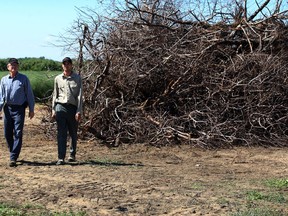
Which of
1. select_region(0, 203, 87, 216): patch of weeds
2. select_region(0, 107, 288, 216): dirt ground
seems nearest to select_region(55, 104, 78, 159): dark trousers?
select_region(0, 107, 288, 216): dirt ground

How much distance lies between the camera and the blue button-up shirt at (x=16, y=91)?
26.8 feet

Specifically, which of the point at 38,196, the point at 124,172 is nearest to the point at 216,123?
the point at 124,172

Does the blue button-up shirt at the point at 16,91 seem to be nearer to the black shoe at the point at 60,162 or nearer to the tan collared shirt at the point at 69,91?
the tan collared shirt at the point at 69,91

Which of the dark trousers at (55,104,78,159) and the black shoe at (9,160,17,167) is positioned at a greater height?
the dark trousers at (55,104,78,159)

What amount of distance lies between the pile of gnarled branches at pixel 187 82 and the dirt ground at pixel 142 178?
0.43 metres

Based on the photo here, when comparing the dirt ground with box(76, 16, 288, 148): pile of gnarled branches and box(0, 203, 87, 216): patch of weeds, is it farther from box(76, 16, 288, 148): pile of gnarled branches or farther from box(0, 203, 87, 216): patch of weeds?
box(76, 16, 288, 148): pile of gnarled branches

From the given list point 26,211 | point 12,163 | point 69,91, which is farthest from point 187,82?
point 26,211

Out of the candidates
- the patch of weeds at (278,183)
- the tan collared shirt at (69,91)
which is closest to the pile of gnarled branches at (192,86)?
the tan collared shirt at (69,91)

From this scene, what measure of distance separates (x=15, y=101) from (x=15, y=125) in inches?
15.3

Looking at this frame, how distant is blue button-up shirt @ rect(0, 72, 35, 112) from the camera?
322 inches

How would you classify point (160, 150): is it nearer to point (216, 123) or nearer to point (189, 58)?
point (216, 123)

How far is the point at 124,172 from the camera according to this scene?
299 inches

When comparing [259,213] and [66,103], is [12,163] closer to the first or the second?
[66,103]

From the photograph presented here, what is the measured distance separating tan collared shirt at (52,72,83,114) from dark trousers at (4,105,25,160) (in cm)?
61
